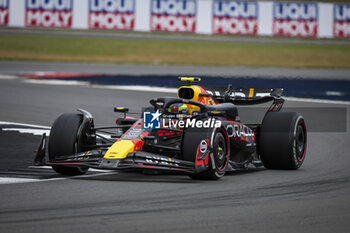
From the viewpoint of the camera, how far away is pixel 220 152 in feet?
29.5

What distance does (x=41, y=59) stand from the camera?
102ft

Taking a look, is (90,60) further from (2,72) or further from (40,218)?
(40,218)

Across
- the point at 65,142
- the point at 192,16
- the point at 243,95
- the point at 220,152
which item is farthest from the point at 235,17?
the point at 65,142

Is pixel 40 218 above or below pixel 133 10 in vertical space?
below

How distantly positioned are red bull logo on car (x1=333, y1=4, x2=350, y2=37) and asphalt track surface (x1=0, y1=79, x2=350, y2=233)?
95.6 ft

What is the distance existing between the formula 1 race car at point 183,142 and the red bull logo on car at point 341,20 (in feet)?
99.5

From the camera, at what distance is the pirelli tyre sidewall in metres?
8.64

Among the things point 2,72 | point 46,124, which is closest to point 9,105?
point 46,124

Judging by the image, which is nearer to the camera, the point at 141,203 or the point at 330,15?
the point at 141,203

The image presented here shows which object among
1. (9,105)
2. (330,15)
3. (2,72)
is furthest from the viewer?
(330,15)

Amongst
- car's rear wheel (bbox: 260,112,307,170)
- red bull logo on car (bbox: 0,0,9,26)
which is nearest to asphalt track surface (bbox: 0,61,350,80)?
red bull logo on car (bbox: 0,0,9,26)

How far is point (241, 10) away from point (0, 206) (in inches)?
1313

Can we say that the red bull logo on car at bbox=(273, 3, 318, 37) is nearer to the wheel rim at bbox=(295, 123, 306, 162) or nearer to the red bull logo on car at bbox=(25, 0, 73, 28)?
the red bull logo on car at bbox=(25, 0, 73, 28)

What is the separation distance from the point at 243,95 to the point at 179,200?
12.3ft
